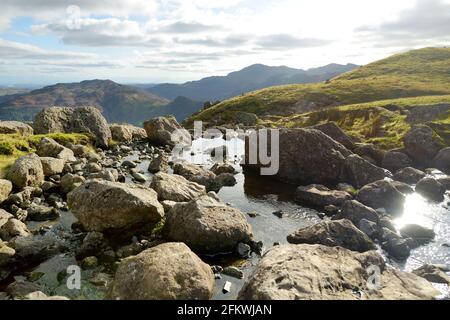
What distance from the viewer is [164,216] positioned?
29.7 m

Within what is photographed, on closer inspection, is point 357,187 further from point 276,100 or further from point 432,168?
point 276,100

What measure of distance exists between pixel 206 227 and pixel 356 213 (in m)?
13.5

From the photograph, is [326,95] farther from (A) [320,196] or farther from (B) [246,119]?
(A) [320,196]

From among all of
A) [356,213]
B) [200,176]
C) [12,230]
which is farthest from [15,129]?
[356,213]

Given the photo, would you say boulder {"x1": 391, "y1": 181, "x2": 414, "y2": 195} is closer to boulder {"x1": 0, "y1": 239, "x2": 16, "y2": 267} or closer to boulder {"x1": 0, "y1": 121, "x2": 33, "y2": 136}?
boulder {"x1": 0, "y1": 239, "x2": 16, "y2": 267}

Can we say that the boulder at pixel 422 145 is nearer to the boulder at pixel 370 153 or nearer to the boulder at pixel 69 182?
the boulder at pixel 370 153

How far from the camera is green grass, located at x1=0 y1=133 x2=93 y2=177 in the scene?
1586 inches

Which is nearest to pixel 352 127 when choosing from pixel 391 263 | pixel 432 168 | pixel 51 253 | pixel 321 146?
pixel 432 168

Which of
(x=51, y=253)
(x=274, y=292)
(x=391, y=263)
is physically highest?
(x=274, y=292)

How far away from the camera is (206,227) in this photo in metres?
25.7

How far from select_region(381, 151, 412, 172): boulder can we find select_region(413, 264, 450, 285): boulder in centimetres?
3067

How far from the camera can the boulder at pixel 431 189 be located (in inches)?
1575

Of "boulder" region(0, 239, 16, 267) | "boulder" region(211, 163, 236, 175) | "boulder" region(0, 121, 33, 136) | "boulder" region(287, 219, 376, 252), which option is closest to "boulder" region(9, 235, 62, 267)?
"boulder" region(0, 239, 16, 267)

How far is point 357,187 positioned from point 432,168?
1635 cm
